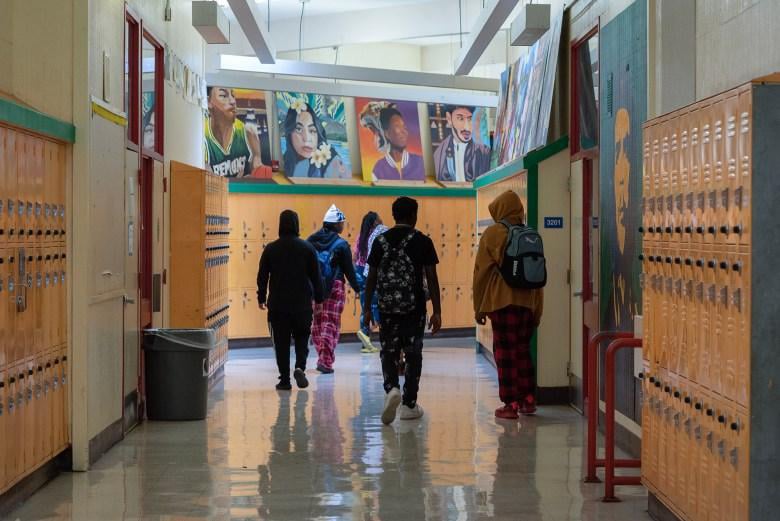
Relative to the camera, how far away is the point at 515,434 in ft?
25.2

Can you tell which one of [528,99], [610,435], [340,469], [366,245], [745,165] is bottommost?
[340,469]

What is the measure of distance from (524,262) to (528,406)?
117 centimetres

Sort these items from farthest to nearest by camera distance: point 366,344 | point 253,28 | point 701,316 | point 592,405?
point 366,344, point 253,28, point 592,405, point 701,316

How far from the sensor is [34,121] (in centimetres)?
563

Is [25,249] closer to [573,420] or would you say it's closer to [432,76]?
[573,420]

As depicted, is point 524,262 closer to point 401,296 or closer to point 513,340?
point 513,340

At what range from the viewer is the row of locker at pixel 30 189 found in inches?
209

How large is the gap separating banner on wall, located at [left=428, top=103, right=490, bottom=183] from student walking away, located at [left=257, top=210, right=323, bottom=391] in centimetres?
614

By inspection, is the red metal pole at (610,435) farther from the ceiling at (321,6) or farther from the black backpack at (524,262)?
the ceiling at (321,6)

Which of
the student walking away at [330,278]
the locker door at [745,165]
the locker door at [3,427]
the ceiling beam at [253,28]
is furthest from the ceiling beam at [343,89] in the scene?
the locker door at [745,165]

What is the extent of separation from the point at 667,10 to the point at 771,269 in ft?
8.38

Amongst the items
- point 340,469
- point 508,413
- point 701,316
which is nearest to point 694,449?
point 701,316

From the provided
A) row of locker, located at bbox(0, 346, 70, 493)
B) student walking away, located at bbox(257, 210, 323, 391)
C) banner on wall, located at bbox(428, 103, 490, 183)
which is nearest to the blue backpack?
student walking away, located at bbox(257, 210, 323, 391)

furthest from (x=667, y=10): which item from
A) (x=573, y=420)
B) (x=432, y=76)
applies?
(x=432, y=76)
